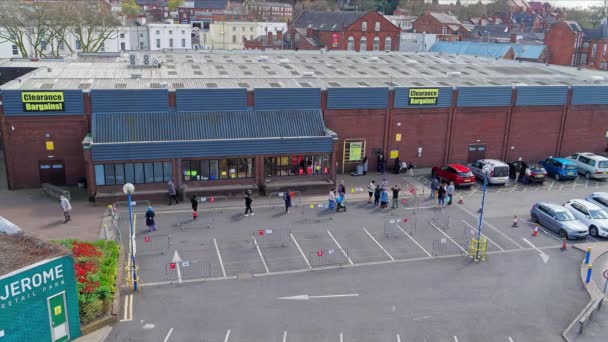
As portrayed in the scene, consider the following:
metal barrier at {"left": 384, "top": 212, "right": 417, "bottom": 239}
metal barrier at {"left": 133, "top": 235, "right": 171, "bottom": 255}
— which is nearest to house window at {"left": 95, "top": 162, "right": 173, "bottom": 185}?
metal barrier at {"left": 133, "top": 235, "right": 171, "bottom": 255}

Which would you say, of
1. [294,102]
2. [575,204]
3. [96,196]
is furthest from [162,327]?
[575,204]

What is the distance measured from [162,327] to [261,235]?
30.4 feet

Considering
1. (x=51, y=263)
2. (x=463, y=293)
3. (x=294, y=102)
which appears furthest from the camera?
(x=294, y=102)

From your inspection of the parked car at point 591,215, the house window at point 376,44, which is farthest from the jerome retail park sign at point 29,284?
the house window at point 376,44

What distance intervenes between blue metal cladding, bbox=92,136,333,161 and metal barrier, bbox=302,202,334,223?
4048 mm

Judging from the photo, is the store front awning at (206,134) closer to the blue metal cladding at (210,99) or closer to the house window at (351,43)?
the blue metal cladding at (210,99)

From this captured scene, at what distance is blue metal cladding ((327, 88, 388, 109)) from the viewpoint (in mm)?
36938

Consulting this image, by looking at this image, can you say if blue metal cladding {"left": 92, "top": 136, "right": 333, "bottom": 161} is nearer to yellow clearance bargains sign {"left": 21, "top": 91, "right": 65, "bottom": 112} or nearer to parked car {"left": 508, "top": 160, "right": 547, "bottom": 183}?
yellow clearance bargains sign {"left": 21, "top": 91, "right": 65, "bottom": 112}

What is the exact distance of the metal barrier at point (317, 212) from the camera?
2984cm

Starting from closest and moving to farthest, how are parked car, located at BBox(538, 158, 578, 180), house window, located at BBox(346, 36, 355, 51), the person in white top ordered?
the person in white top → parked car, located at BBox(538, 158, 578, 180) → house window, located at BBox(346, 36, 355, 51)

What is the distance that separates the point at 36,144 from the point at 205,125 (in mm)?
10240

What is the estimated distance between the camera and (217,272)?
22.9m

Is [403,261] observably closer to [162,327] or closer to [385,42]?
[162,327]

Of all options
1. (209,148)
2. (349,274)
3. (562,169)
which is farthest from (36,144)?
(562,169)
